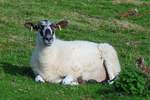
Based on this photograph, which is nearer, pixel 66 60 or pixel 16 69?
pixel 66 60

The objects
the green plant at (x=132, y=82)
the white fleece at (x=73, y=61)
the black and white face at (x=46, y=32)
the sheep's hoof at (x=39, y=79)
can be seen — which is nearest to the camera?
the green plant at (x=132, y=82)

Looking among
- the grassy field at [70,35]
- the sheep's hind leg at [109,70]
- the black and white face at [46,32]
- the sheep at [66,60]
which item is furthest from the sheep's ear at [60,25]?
the sheep's hind leg at [109,70]

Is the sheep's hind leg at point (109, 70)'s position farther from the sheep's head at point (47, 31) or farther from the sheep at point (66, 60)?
the sheep's head at point (47, 31)

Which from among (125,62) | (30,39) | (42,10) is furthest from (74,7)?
(125,62)

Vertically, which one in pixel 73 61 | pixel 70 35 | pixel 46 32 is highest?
pixel 46 32

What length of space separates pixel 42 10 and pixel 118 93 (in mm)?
18224

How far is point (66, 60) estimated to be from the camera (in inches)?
643

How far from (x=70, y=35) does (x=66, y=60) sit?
9.40 meters

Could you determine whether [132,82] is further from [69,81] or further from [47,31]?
[47,31]

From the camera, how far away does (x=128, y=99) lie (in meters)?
13.8

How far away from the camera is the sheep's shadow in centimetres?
1695

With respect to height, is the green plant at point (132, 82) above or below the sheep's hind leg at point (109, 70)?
above

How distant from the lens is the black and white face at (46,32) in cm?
1565

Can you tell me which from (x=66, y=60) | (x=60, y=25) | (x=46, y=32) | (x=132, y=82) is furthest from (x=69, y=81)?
(x=132, y=82)
